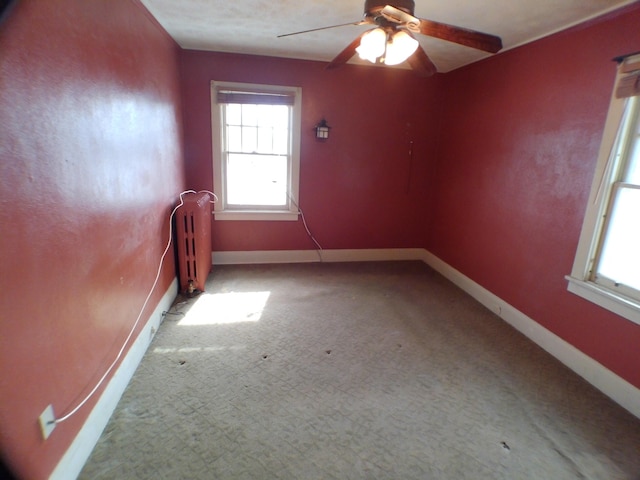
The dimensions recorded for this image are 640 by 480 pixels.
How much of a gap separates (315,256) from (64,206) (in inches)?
121

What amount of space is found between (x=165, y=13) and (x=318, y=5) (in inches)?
47.1

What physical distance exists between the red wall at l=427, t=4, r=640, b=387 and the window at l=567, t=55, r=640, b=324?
3.1 inches

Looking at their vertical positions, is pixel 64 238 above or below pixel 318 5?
below

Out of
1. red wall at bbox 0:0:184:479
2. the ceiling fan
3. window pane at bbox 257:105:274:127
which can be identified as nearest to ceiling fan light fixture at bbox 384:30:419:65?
the ceiling fan

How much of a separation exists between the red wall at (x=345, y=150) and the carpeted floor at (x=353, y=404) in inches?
53.6

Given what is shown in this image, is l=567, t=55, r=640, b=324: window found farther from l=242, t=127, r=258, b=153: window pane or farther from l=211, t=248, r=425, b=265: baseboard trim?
l=242, t=127, r=258, b=153: window pane

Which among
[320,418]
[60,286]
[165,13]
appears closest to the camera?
[60,286]

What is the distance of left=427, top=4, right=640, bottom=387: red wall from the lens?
7.06ft

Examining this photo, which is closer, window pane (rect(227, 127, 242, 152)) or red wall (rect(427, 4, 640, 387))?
red wall (rect(427, 4, 640, 387))

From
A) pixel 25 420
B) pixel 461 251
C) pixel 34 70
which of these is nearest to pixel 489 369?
pixel 461 251

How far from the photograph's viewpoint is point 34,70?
1175mm

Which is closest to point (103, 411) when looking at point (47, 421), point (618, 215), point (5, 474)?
point (47, 421)

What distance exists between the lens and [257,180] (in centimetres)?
397

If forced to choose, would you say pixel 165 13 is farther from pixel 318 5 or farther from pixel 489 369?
pixel 489 369
